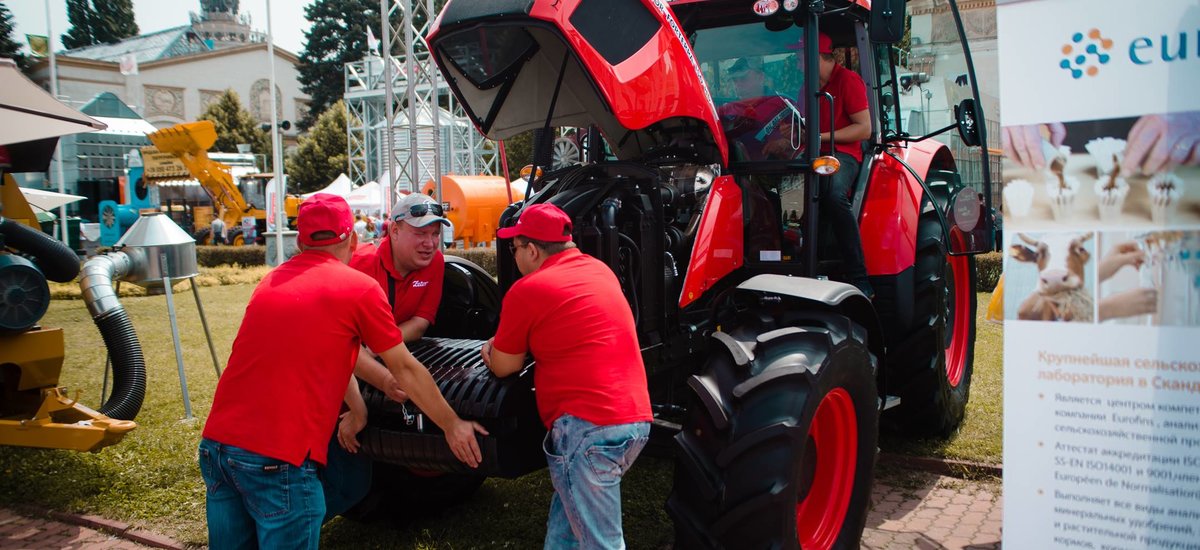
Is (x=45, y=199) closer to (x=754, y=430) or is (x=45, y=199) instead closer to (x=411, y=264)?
(x=411, y=264)

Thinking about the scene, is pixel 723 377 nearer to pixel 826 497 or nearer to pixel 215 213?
pixel 826 497

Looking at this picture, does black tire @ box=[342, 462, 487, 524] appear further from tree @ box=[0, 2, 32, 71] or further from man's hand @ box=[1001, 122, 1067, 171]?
tree @ box=[0, 2, 32, 71]

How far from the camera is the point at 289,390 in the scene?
310cm

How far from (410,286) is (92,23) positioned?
273 ft

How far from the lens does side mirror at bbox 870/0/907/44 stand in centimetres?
423

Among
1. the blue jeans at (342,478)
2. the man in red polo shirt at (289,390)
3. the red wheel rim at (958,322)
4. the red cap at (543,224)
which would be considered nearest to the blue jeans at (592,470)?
the man in red polo shirt at (289,390)

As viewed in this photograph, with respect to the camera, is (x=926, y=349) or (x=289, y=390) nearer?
(x=289, y=390)

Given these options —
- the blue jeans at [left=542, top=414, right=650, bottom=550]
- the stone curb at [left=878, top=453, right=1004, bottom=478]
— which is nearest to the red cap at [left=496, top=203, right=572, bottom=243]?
the blue jeans at [left=542, top=414, right=650, bottom=550]

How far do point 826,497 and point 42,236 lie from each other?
5.41 meters

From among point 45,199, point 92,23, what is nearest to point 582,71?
point 45,199

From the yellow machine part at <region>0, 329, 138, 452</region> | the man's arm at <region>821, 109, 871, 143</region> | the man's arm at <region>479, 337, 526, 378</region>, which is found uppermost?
the man's arm at <region>821, 109, 871, 143</region>

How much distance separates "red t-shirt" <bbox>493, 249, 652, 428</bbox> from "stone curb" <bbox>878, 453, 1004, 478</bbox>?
2.99m

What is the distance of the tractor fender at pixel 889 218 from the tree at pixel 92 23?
3193 inches

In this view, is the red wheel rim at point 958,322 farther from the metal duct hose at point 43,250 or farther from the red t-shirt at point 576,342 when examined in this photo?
the metal duct hose at point 43,250
